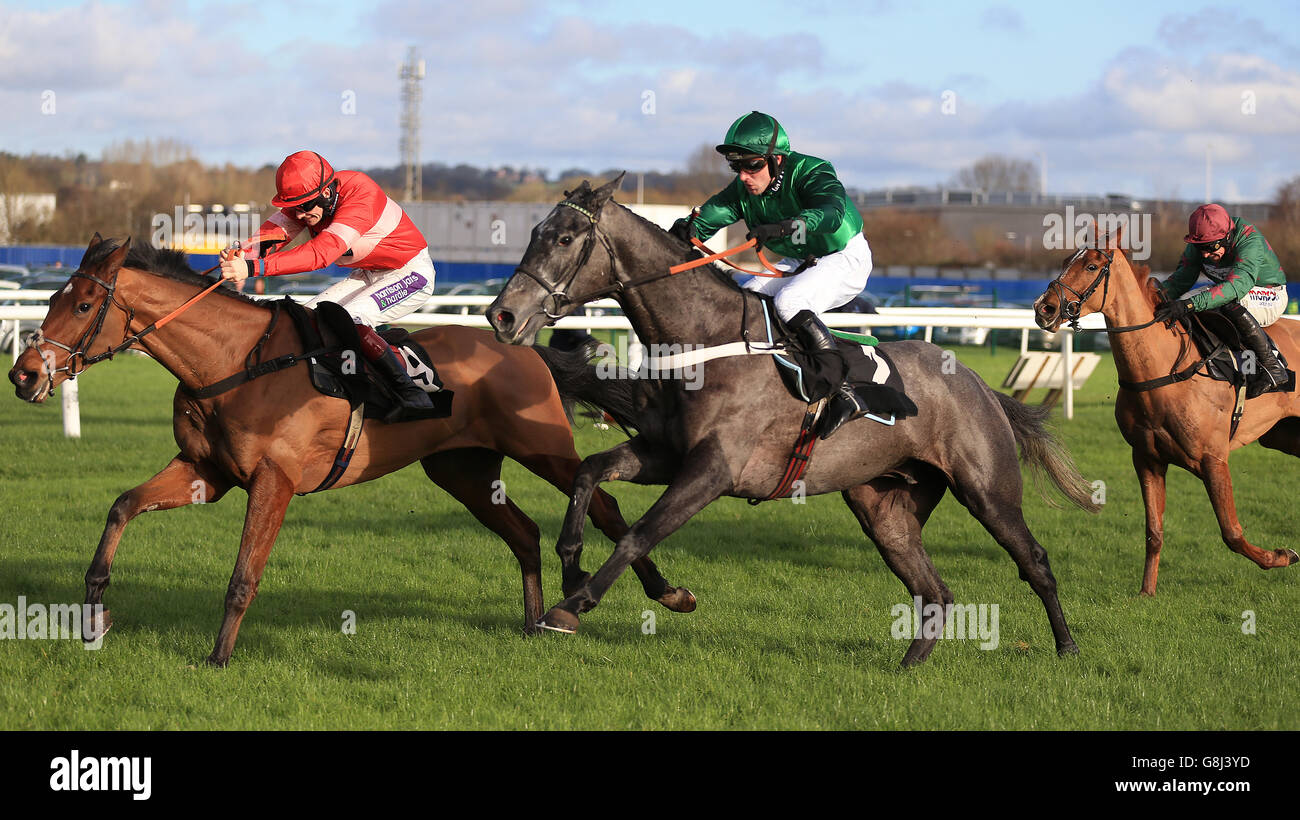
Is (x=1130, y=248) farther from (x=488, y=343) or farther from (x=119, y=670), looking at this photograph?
(x=119, y=670)

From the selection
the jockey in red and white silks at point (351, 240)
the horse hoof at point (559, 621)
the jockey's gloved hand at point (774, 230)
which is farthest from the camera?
the jockey in red and white silks at point (351, 240)

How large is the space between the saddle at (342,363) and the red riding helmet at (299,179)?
0.46 m

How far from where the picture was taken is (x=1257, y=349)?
771 centimetres

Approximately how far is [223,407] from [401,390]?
2.52ft

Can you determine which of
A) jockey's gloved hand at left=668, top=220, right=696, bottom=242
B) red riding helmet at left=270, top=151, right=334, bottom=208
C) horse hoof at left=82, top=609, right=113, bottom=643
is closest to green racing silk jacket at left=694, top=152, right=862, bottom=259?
jockey's gloved hand at left=668, top=220, right=696, bottom=242

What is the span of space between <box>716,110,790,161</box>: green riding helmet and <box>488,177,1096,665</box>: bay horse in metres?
0.45

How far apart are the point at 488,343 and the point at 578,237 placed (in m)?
1.74

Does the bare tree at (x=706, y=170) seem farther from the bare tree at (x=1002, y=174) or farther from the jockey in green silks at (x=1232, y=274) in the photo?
the jockey in green silks at (x=1232, y=274)

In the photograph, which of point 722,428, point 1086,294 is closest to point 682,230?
point 722,428

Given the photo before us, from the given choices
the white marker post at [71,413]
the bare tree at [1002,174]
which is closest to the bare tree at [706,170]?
the bare tree at [1002,174]

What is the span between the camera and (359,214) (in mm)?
5895

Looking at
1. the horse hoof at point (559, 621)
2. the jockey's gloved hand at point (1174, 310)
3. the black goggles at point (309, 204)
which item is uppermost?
the black goggles at point (309, 204)

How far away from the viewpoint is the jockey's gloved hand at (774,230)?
16.1 ft

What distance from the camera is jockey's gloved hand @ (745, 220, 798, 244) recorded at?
491cm
